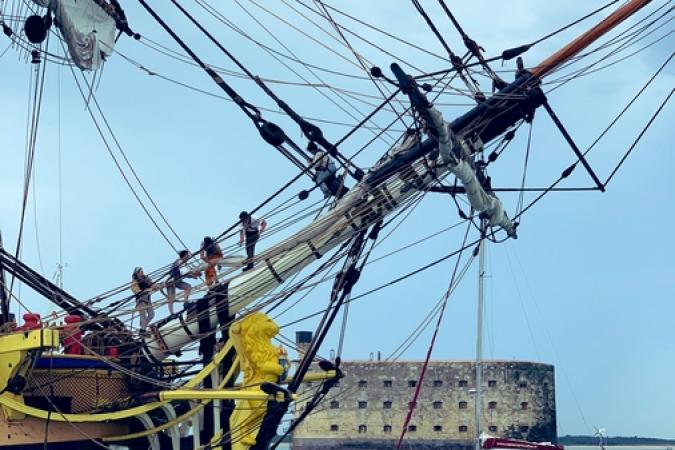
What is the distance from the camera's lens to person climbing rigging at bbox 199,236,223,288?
1286cm

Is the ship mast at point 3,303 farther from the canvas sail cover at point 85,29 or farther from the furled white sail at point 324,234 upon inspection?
the canvas sail cover at point 85,29

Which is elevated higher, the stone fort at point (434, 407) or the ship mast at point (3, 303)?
the stone fort at point (434, 407)

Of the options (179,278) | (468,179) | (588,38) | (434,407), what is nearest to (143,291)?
(179,278)

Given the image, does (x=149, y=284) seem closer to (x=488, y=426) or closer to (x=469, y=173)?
(x=469, y=173)

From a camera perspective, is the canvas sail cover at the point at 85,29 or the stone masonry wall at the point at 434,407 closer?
the canvas sail cover at the point at 85,29

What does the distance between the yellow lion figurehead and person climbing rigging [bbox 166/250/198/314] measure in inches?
32.8

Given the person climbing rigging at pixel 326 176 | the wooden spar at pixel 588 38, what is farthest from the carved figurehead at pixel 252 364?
the wooden spar at pixel 588 38

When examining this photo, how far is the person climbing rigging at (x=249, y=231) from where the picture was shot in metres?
13.0

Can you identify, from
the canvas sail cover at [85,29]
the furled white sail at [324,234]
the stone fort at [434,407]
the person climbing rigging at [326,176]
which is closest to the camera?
the furled white sail at [324,234]

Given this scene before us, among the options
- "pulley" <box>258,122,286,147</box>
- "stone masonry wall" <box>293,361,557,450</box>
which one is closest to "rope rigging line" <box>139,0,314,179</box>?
"pulley" <box>258,122,286,147</box>

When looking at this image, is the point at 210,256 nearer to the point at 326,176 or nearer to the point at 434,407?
the point at 326,176

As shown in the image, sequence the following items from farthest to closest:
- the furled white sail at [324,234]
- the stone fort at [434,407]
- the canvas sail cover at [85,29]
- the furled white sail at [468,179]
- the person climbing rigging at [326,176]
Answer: the stone fort at [434,407] → the canvas sail cover at [85,29] → the person climbing rigging at [326,176] → the furled white sail at [324,234] → the furled white sail at [468,179]

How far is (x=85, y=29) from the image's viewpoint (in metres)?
15.2

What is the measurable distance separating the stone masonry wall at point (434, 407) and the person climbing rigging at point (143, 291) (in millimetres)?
32123
